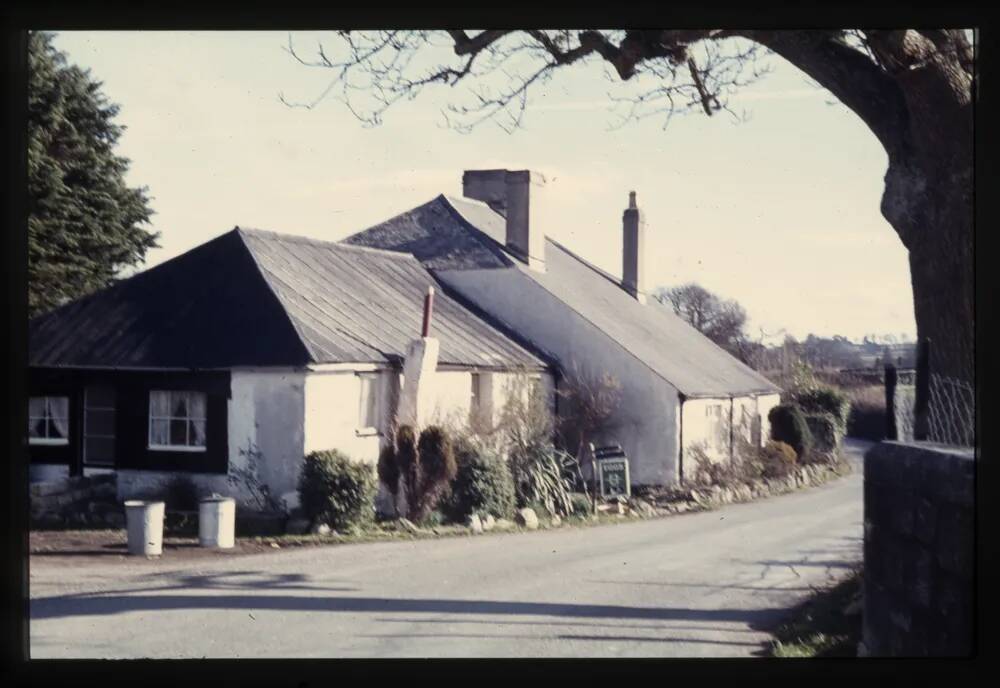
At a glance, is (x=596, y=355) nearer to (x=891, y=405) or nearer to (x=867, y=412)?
(x=867, y=412)

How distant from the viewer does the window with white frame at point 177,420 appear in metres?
12.1

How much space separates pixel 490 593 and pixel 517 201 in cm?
512

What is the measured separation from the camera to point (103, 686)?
21.9 ft

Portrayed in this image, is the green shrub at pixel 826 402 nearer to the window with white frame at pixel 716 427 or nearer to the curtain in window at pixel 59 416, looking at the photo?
the window with white frame at pixel 716 427

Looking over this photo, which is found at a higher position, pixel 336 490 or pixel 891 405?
pixel 891 405

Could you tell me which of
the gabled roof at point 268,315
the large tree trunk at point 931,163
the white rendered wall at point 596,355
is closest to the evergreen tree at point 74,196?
the gabled roof at point 268,315

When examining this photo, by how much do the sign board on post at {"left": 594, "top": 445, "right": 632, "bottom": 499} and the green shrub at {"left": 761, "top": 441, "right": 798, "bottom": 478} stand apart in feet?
4.06

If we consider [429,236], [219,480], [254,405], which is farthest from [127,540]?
[429,236]

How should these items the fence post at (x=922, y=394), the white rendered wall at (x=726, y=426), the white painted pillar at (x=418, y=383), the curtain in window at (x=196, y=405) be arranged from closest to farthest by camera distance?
the fence post at (x=922, y=394) → the white rendered wall at (x=726, y=426) → the white painted pillar at (x=418, y=383) → the curtain in window at (x=196, y=405)

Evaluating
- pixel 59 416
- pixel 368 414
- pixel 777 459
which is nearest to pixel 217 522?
pixel 59 416

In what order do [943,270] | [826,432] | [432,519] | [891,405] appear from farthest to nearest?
[432,519] < [826,432] < [943,270] < [891,405]

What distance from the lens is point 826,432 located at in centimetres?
914

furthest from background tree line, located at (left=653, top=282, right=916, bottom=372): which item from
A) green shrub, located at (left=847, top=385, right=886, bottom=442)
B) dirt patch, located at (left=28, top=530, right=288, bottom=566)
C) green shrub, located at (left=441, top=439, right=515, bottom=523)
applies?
dirt patch, located at (left=28, top=530, right=288, bottom=566)

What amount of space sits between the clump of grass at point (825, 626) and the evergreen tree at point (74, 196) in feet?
18.8
